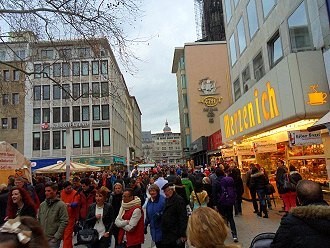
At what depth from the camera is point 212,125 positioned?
168ft

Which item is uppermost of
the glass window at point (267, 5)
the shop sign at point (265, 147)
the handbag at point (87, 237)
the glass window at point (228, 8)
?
the glass window at point (228, 8)

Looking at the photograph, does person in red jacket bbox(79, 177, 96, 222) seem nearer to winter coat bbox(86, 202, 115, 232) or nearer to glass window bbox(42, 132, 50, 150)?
winter coat bbox(86, 202, 115, 232)

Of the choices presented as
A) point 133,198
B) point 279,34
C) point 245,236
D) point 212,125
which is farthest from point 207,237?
point 212,125

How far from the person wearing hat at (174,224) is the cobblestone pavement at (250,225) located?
7.71 ft

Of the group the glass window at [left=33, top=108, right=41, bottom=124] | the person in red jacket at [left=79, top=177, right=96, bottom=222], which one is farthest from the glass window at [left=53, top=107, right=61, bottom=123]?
the person in red jacket at [left=79, top=177, right=96, bottom=222]

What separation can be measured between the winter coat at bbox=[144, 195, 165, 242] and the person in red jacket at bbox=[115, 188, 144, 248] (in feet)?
0.65

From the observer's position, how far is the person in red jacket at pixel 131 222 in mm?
5594

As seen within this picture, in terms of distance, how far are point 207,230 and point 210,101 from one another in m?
49.6

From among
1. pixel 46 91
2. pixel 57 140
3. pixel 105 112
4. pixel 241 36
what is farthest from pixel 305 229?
pixel 46 91

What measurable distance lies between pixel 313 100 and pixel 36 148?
45.6 m

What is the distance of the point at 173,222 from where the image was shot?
211 inches

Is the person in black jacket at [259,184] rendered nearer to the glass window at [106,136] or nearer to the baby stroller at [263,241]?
the baby stroller at [263,241]

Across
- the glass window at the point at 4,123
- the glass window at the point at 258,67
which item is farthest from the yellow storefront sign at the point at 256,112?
the glass window at the point at 4,123

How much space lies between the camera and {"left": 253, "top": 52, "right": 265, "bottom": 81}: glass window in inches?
656
